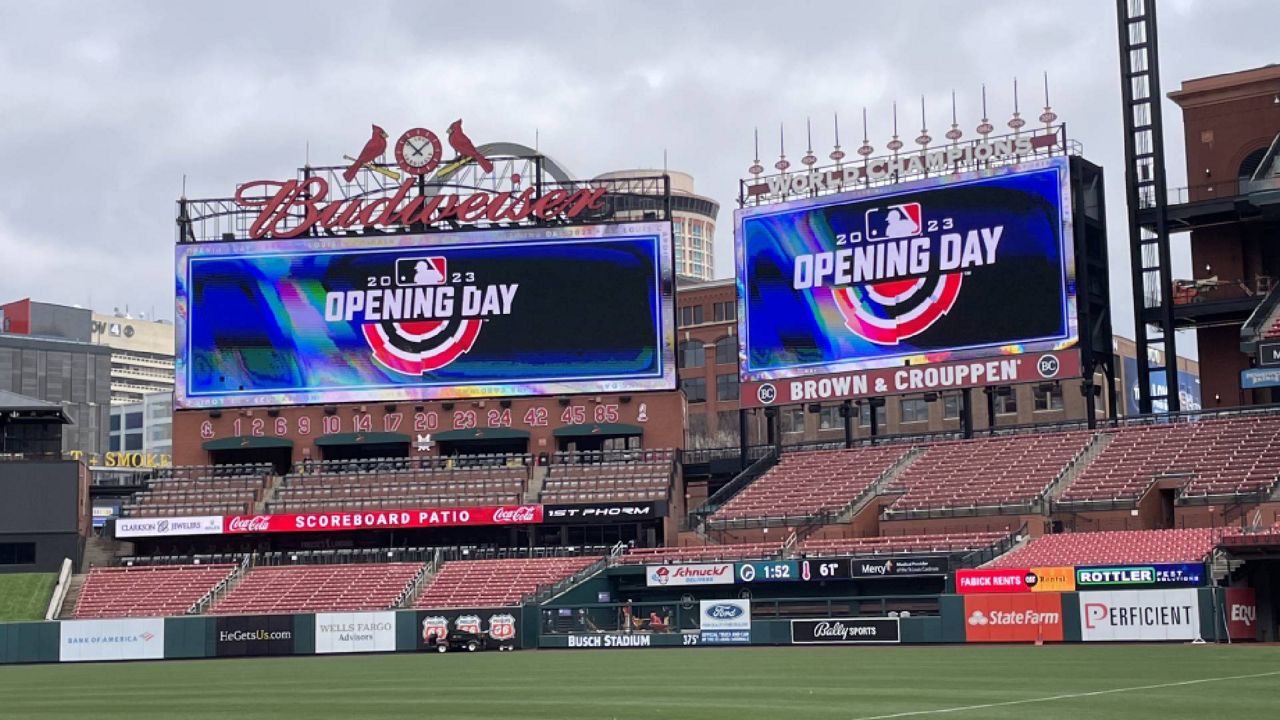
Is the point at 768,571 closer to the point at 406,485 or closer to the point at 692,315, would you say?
the point at 406,485

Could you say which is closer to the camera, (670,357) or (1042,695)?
(1042,695)

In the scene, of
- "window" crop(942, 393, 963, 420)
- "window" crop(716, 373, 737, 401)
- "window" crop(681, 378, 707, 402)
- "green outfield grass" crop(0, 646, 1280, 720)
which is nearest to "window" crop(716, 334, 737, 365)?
"window" crop(716, 373, 737, 401)

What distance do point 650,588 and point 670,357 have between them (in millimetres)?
13439

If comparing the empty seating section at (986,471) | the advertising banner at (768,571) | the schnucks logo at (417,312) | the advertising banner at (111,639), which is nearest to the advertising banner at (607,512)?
the schnucks logo at (417,312)

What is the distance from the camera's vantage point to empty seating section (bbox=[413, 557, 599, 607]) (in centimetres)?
6338

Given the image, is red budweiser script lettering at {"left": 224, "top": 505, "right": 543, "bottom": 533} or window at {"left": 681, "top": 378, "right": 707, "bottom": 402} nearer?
red budweiser script lettering at {"left": 224, "top": 505, "right": 543, "bottom": 533}

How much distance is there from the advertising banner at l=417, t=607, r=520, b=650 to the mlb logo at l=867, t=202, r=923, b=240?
23.0 meters

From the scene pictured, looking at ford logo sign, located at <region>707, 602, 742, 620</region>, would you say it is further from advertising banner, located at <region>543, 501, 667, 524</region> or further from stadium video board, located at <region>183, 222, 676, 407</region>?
stadium video board, located at <region>183, 222, 676, 407</region>

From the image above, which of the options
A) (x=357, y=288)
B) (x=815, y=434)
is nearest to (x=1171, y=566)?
(x=357, y=288)

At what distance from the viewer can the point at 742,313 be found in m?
72.1

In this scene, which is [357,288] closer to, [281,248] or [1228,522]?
[281,248]

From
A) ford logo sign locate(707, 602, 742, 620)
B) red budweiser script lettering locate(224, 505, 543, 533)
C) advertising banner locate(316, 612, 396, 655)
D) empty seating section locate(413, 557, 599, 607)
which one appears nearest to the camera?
ford logo sign locate(707, 602, 742, 620)

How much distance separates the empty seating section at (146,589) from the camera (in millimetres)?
66312

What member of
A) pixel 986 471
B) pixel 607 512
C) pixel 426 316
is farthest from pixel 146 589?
pixel 986 471
